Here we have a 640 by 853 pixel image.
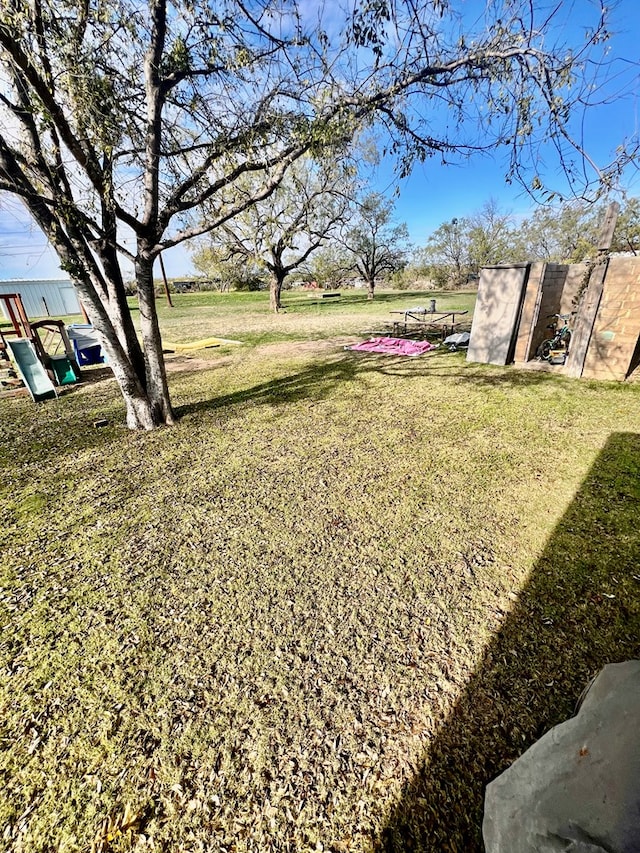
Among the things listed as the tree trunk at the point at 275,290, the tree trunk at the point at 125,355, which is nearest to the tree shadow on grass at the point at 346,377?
the tree trunk at the point at 125,355

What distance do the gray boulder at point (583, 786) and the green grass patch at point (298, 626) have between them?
0.35m

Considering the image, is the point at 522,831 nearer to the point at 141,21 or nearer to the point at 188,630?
the point at 188,630

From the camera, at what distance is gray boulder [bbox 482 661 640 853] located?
0.89m

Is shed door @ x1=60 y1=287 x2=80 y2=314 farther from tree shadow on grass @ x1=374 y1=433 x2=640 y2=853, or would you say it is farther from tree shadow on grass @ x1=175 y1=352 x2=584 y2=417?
tree shadow on grass @ x1=374 y1=433 x2=640 y2=853

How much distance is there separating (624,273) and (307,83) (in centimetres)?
566

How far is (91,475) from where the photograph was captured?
13.4ft

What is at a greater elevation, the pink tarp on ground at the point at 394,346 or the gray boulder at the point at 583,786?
the gray boulder at the point at 583,786

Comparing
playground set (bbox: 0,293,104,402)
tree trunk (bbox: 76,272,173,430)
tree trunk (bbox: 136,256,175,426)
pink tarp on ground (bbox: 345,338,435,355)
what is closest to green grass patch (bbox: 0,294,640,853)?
tree trunk (bbox: 76,272,173,430)

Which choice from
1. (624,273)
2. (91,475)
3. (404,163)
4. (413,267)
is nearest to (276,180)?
(404,163)

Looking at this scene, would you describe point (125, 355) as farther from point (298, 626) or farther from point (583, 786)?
point (583, 786)

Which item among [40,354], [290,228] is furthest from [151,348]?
[290,228]

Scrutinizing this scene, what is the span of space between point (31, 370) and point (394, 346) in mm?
8734

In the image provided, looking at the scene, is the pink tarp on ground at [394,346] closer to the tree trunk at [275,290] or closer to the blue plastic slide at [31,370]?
the blue plastic slide at [31,370]

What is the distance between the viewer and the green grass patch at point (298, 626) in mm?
1453
